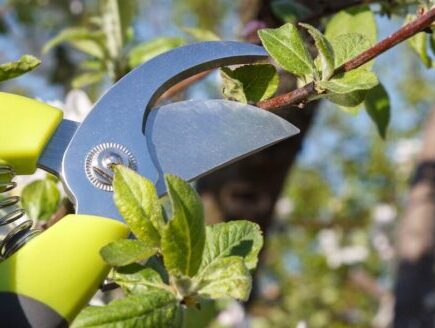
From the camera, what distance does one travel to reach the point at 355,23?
720 millimetres

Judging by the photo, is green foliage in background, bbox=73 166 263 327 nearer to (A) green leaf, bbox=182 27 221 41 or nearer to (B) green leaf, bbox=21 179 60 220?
(B) green leaf, bbox=21 179 60 220

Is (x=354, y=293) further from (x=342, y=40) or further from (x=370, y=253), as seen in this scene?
(x=342, y=40)

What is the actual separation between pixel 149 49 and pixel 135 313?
1.81 feet

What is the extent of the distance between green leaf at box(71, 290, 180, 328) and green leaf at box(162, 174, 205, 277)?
17 millimetres

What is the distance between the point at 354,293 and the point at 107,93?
2648 millimetres

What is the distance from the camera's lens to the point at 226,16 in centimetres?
523

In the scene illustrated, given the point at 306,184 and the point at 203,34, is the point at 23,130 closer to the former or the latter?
the point at 203,34

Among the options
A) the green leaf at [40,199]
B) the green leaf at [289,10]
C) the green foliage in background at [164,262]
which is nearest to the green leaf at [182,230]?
the green foliage in background at [164,262]

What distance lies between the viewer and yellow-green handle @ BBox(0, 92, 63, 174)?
450 mm

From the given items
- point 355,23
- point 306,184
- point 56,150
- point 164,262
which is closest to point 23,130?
point 56,150

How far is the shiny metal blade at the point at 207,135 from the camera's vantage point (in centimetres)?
49

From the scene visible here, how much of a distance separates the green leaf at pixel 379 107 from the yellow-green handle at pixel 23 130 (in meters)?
0.35

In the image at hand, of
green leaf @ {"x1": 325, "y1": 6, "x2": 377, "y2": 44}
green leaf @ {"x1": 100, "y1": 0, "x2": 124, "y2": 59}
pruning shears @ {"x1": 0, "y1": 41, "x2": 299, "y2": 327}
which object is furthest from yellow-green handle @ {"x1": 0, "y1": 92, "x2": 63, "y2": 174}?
green leaf @ {"x1": 100, "y1": 0, "x2": 124, "y2": 59}

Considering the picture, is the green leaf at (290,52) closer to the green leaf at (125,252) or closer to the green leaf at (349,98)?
the green leaf at (349,98)
